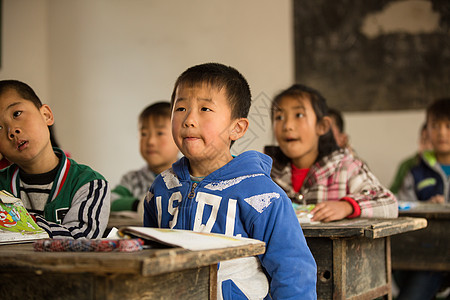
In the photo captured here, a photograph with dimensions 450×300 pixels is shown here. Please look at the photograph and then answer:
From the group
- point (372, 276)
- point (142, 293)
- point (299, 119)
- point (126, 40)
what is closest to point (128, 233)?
point (142, 293)

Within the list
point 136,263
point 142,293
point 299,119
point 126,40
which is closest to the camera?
point 136,263

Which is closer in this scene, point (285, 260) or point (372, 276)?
point (285, 260)

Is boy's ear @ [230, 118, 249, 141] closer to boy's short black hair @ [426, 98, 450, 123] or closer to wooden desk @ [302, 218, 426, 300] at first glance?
wooden desk @ [302, 218, 426, 300]

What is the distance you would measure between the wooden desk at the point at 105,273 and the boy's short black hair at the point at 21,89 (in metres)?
0.75

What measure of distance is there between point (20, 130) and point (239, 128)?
2.00 ft

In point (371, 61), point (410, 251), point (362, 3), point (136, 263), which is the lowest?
point (410, 251)

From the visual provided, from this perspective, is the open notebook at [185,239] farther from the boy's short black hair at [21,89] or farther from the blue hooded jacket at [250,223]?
the boy's short black hair at [21,89]

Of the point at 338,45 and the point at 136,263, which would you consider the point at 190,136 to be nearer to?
the point at 136,263

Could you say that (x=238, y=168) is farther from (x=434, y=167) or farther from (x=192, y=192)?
(x=434, y=167)

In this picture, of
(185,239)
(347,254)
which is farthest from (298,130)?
(185,239)

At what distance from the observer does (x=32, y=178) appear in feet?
5.74

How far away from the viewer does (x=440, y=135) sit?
3.80 m

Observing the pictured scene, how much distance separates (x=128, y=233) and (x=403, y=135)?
13.5 feet

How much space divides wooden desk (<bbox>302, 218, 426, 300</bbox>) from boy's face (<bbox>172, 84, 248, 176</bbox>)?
0.42m
